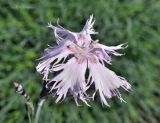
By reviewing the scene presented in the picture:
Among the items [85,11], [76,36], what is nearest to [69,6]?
[85,11]

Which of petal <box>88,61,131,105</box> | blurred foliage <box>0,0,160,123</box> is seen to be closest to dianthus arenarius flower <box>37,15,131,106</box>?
petal <box>88,61,131,105</box>

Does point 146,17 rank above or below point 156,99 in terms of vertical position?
above

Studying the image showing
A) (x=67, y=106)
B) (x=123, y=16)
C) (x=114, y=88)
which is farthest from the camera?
(x=123, y=16)

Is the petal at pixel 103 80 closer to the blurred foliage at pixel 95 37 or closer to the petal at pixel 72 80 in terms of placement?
the petal at pixel 72 80

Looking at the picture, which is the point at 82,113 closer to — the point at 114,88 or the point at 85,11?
the point at 85,11

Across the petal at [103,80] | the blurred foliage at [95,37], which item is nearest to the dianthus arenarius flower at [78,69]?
the petal at [103,80]

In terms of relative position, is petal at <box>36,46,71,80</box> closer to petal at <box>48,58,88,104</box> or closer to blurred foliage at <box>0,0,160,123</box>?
petal at <box>48,58,88,104</box>
